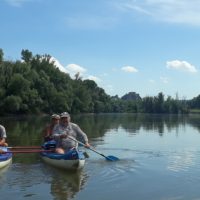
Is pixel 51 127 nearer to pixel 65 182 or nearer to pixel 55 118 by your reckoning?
pixel 55 118

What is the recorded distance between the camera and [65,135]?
15.2m

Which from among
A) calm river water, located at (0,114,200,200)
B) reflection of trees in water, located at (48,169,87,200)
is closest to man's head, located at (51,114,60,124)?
calm river water, located at (0,114,200,200)

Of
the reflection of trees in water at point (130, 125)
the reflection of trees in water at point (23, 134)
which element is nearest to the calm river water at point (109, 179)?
the reflection of trees in water at point (23, 134)

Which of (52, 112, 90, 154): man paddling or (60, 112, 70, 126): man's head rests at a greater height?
(60, 112, 70, 126): man's head

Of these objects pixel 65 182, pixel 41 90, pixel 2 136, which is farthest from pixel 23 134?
pixel 41 90

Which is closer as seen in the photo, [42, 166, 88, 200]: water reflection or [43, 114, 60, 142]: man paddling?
[42, 166, 88, 200]: water reflection

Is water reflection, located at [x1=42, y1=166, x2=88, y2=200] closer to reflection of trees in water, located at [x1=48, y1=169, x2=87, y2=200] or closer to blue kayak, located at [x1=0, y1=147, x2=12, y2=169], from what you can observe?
reflection of trees in water, located at [x1=48, y1=169, x2=87, y2=200]

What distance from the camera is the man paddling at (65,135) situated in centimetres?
1532

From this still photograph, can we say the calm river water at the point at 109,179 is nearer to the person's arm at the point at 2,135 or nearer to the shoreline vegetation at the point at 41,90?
the person's arm at the point at 2,135

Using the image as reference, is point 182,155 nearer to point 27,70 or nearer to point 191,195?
point 191,195

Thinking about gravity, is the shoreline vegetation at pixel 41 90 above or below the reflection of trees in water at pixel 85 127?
above

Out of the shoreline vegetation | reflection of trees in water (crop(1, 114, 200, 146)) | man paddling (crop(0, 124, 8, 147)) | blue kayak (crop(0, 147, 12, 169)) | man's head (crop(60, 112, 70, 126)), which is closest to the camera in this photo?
blue kayak (crop(0, 147, 12, 169))

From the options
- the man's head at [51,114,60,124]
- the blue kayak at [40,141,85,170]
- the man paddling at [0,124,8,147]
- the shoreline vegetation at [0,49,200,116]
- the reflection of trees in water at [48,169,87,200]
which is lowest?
the reflection of trees in water at [48,169,87,200]

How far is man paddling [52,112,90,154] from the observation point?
15320mm
